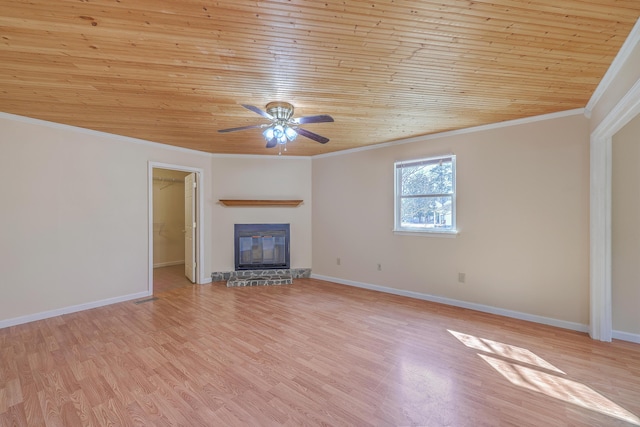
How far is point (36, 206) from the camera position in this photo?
3.32 m

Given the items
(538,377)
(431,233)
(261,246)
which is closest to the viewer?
(538,377)

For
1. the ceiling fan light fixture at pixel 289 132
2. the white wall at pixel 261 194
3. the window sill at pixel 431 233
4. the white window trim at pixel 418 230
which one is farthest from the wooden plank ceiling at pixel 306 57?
the white wall at pixel 261 194

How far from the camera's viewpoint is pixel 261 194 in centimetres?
530

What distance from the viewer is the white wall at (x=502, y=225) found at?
10.0 ft

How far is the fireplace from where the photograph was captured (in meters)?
5.18

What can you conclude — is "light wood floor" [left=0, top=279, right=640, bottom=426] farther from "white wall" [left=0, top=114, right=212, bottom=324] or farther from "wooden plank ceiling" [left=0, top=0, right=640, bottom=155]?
"wooden plank ceiling" [left=0, top=0, right=640, bottom=155]

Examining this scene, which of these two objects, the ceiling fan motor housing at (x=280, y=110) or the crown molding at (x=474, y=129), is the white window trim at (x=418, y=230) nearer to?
the crown molding at (x=474, y=129)

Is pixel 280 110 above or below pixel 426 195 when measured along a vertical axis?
above

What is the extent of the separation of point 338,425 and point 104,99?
139 inches

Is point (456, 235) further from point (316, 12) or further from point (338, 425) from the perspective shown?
point (316, 12)

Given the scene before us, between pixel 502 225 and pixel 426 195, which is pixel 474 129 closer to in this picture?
pixel 426 195

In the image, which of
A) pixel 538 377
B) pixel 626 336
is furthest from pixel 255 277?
pixel 626 336

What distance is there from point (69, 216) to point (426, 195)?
5.00 meters

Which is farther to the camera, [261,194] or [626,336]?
[261,194]
